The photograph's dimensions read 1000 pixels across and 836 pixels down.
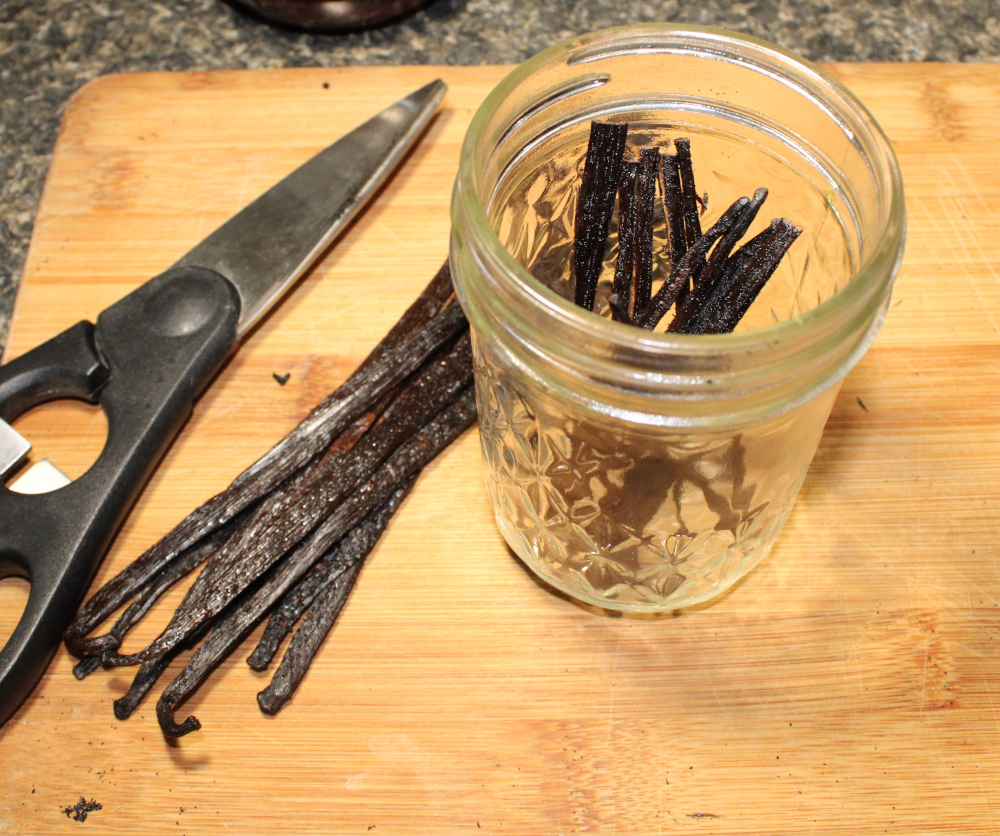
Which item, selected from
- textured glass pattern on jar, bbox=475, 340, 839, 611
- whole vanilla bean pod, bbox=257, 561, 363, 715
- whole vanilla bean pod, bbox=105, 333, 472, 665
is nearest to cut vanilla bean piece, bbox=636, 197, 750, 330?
textured glass pattern on jar, bbox=475, 340, 839, 611

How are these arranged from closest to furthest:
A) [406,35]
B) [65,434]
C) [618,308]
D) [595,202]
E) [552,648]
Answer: [618,308] < [595,202] < [552,648] < [65,434] < [406,35]

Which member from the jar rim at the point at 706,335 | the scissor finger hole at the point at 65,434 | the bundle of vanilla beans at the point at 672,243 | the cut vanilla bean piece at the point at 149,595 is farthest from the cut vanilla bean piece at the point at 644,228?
the scissor finger hole at the point at 65,434

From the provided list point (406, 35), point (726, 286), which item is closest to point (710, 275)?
point (726, 286)

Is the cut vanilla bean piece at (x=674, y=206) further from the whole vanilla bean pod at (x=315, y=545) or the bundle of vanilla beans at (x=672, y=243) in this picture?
the whole vanilla bean pod at (x=315, y=545)

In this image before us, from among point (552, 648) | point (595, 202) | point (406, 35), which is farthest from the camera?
point (406, 35)

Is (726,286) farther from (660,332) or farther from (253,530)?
A: (253,530)

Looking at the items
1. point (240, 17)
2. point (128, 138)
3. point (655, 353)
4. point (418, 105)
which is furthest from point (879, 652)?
point (240, 17)

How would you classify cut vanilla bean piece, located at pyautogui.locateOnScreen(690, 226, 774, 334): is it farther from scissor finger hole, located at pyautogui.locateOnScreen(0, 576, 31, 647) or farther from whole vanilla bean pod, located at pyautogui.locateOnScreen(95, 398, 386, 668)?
scissor finger hole, located at pyautogui.locateOnScreen(0, 576, 31, 647)
